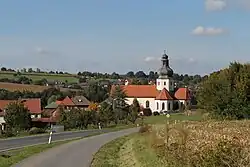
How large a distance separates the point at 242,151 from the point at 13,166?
12679 mm

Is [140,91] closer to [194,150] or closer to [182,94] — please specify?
[182,94]

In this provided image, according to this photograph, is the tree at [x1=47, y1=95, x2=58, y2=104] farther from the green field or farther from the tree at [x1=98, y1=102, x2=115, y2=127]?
the tree at [x1=98, y1=102, x2=115, y2=127]

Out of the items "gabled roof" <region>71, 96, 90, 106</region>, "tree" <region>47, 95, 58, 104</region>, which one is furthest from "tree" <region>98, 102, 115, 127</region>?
"tree" <region>47, 95, 58, 104</region>

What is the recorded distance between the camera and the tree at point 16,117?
71.8 m

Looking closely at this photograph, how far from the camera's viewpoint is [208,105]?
59.1m

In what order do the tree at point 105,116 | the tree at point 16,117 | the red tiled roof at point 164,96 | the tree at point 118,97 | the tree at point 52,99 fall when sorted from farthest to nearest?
1. the red tiled roof at point 164,96
2. the tree at point 52,99
3. the tree at point 118,97
4. the tree at point 105,116
5. the tree at point 16,117

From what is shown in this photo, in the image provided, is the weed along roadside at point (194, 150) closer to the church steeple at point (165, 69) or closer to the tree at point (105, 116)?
the tree at point (105, 116)

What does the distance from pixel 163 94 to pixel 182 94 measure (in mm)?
6281

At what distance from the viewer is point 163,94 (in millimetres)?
144250

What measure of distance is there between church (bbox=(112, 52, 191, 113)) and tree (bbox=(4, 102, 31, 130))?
236 ft

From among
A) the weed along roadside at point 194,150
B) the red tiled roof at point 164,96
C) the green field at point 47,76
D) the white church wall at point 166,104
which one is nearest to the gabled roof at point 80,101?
the white church wall at point 166,104

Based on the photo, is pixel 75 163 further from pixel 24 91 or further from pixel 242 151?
pixel 24 91

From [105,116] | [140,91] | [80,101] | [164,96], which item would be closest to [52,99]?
[80,101]

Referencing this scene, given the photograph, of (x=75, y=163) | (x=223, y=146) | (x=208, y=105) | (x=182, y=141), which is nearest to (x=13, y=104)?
(x=208, y=105)
